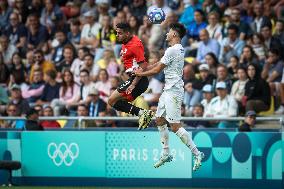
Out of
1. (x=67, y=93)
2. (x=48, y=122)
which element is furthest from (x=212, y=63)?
(x=48, y=122)

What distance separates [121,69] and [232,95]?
3218 mm

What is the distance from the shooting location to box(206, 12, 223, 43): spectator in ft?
78.6

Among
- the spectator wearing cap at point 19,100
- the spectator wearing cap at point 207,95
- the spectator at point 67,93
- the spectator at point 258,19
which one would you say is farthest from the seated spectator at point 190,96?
the spectator wearing cap at point 19,100

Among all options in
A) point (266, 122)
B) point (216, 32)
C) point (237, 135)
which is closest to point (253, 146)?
point (237, 135)

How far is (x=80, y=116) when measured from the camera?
22125 mm

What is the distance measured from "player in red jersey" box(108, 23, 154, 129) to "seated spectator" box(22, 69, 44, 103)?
23.2 feet

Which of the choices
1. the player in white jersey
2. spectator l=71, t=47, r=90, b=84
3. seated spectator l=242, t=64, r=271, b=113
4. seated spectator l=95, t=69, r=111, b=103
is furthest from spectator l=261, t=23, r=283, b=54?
the player in white jersey

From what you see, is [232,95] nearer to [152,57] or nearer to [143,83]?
[152,57]

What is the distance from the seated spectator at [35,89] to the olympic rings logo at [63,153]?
4.15 m

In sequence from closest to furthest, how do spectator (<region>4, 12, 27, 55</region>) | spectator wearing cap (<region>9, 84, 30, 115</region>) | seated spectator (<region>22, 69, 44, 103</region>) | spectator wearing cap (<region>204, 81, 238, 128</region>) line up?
spectator wearing cap (<region>204, 81, 238, 128</region>) → spectator wearing cap (<region>9, 84, 30, 115</region>) → seated spectator (<region>22, 69, 44, 103</region>) → spectator (<region>4, 12, 27, 55</region>)

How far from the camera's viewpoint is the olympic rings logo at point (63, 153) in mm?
20578

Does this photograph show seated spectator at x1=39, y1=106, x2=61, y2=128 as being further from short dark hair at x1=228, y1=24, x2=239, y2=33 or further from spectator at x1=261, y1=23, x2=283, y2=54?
spectator at x1=261, y1=23, x2=283, y2=54

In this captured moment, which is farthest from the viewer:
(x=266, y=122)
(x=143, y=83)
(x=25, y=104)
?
(x=25, y=104)

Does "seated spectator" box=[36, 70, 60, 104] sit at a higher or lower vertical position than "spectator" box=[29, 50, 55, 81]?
lower
